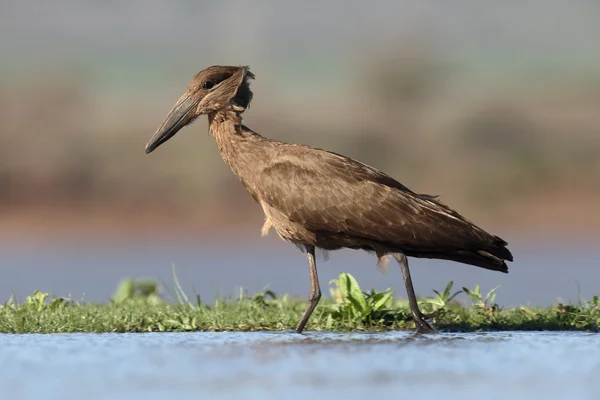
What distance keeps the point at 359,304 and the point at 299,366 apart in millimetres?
2190

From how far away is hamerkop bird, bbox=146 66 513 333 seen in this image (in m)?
10.4

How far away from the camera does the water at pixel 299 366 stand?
25.0ft

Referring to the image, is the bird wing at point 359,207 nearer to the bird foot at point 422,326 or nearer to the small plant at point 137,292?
the bird foot at point 422,326

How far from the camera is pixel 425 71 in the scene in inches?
1090

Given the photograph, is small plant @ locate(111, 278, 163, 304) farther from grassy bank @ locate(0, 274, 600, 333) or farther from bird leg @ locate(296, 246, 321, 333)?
bird leg @ locate(296, 246, 321, 333)

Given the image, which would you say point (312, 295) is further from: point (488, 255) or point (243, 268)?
point (243, 268)

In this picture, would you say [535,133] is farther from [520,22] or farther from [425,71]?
[520,22]

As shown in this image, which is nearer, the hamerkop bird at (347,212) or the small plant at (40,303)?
the hamerkop bird at (347,212)

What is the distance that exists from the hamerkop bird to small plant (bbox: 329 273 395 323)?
9.0 inches

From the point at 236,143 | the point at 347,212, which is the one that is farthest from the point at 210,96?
the point at 347,212

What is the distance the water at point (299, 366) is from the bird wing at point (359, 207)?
74cm

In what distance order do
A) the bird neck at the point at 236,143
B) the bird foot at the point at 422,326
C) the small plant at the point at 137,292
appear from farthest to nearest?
the small plant at the point at 137,292 → the bird neck at the point at 236,143 → the bird foot at the point at 422,326

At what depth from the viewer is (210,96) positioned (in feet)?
37.0

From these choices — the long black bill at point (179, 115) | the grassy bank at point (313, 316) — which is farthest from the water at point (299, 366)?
the long black bill at point (179, 115)
